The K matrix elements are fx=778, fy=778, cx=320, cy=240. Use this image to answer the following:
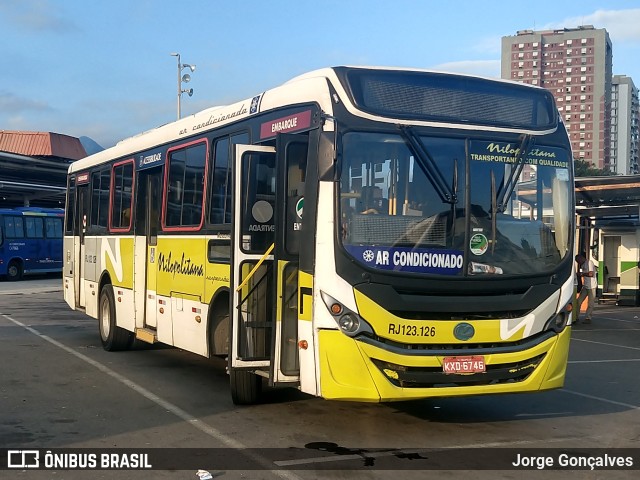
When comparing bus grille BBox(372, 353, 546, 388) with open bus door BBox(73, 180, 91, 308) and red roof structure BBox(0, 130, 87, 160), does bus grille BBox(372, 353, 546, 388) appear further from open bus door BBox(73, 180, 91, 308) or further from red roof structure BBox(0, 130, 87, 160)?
red roof structure BBox(0, 130, 87, 160)

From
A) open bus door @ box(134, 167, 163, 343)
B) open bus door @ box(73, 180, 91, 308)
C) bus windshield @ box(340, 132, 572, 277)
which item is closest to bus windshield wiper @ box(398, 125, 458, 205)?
bus windshield @ box(340, 132, 572, 277)

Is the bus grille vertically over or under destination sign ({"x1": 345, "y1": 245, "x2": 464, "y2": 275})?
under

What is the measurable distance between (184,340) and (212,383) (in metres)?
0.78

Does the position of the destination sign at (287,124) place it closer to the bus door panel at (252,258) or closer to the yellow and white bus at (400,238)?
the yellow and white bus at (400,238)

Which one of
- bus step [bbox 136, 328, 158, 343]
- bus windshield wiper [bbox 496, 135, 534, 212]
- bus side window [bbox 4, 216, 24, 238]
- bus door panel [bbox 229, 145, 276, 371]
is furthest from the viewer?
bus side window [bbox 4, 216, 24, 238]

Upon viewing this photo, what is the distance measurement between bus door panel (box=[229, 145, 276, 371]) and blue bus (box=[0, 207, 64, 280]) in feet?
99.4

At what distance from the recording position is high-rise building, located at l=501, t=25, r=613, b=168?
164 metres

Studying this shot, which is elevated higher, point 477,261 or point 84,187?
point 84,187

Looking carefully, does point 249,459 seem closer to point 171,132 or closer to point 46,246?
point 171,132

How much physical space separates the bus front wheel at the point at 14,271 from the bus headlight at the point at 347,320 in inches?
1259

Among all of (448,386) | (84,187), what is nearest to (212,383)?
(448,386)

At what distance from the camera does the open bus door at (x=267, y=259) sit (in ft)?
24.1

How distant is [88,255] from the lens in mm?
14336

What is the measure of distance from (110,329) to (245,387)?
16.4 feet
